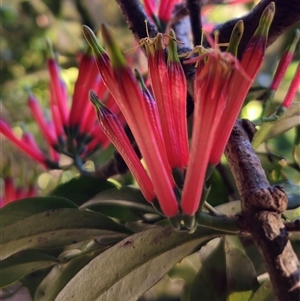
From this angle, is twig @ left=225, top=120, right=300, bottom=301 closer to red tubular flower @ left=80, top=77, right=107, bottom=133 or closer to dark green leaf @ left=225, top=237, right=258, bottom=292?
dark green leaf @ left=225, top=237, right=258, bottom=292

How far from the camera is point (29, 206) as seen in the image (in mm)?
396

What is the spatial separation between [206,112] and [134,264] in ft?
0.43

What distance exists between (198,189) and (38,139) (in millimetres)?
1280

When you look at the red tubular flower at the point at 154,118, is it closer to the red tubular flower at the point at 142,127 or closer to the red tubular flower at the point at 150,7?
the red tubular flower at the point at 142,127

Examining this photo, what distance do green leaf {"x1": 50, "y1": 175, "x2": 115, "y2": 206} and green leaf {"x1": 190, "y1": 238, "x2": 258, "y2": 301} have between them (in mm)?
137

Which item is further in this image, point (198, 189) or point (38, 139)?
point (38, 139)

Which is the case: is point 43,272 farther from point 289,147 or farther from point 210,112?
point 289,147

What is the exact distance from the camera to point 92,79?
0.55 m

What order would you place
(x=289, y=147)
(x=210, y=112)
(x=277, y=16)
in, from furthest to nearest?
(x=289, y=147)
(x=277, y=16)
(x=210, y=112)

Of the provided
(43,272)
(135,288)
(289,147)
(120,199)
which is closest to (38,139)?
(289,147)

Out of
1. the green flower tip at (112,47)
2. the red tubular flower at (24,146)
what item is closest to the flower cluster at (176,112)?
the green flower tip at (112,47)

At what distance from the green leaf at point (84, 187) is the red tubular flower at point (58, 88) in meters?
0.12

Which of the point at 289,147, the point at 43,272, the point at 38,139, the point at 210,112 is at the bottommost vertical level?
the point at 38,139

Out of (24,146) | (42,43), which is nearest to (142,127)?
(24,146)
